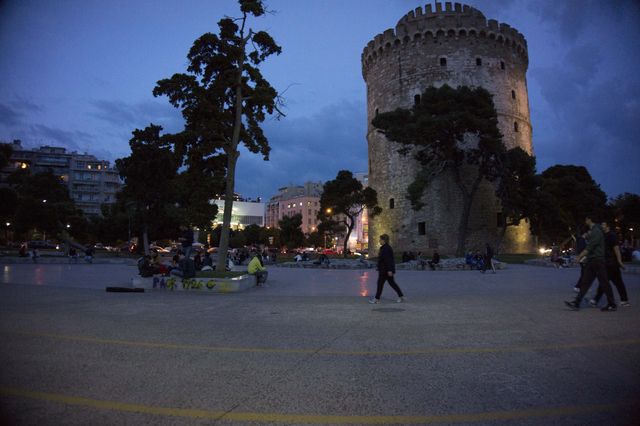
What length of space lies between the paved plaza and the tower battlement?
132ft

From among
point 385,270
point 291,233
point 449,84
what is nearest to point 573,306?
point 385,270

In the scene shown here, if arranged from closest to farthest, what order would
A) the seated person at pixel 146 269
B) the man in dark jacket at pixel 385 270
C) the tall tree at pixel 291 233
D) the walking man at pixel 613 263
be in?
the walking man at pixel 613 263
the man in dark jacket at pixel 385 270
the seated person at pixel 146 269
the tall tree at pixel 291 233

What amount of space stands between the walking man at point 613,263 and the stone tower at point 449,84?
32.8 m

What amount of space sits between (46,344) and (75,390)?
2.21 meters

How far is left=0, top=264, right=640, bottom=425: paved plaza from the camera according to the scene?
324 cm

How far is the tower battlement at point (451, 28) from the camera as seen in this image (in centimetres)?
4225

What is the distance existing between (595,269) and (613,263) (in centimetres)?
118

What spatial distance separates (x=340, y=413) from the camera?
3.24m

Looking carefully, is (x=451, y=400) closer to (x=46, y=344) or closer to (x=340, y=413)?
(x=340, y=413)

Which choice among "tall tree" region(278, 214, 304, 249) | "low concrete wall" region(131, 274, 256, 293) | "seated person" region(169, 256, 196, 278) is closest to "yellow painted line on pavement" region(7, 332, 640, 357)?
"low concrete wall" region(131, 274, 256, 293)

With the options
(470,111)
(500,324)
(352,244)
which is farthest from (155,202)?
(352,244)

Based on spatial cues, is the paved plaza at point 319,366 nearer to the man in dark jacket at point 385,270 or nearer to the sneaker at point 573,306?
the sneaker at point 573,306

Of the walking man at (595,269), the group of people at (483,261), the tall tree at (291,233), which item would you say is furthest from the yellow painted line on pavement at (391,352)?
the tall tree at (291,233)

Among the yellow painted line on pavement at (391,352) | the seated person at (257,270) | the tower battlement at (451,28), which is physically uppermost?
the tower battlement at (451,28)
